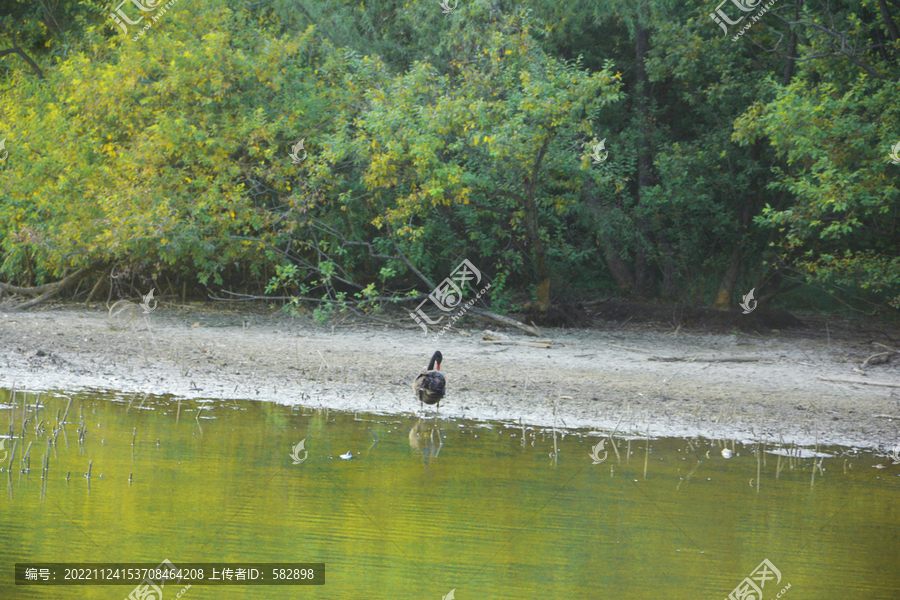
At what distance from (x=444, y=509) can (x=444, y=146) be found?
9.96m

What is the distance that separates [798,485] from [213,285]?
1519cm

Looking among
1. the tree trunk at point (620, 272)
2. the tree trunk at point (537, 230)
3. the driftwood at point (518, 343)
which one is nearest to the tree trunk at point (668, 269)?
the tree trunk at point (620, 272)

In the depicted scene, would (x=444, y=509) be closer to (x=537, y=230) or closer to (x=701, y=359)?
(x=701, y=359)

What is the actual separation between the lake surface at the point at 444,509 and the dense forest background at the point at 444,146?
711cm

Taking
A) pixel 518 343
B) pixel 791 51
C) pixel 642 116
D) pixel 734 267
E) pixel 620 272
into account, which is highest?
pixel 791 51

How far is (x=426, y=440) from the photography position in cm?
818

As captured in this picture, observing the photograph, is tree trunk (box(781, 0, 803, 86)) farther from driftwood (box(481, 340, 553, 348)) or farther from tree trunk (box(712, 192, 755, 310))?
driftwood (box(481, 340, 553, 348))

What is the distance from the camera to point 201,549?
5438 millimetres

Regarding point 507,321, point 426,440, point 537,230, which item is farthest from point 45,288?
point 426,440

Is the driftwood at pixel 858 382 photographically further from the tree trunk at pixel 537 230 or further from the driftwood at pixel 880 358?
the tree trunk at pixel 537 230

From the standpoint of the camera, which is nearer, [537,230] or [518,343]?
[518,343]

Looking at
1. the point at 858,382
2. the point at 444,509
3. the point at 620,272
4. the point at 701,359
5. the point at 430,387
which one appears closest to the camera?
the point at 444,509

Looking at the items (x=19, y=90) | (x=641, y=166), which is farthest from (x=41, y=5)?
(x=641, y=166)

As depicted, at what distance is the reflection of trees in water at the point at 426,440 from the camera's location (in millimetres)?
7680
